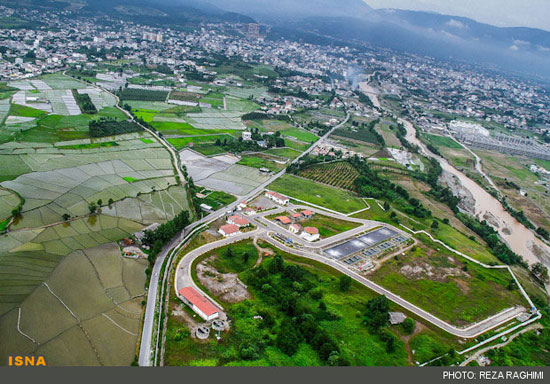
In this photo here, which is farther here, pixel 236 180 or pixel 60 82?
pixel 60 82

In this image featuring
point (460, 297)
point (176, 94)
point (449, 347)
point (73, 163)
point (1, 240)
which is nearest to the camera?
point (449, 347)

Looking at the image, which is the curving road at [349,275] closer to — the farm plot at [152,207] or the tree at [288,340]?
the tree at [288,340]

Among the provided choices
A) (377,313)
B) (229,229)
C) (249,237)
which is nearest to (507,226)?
(377,313)

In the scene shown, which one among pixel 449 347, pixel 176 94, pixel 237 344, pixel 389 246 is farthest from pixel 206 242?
pixel 176 94

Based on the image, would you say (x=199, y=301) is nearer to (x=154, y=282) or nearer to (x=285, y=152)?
(x=154, y=282)

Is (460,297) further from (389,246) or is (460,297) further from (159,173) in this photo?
(159,173)

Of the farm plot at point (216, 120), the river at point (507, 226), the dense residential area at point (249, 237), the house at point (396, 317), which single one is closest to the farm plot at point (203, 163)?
the dense residential area at point (249, 237)
